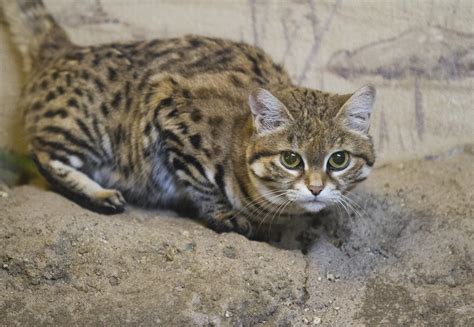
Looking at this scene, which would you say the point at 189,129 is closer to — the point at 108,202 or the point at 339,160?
the point at 108,202

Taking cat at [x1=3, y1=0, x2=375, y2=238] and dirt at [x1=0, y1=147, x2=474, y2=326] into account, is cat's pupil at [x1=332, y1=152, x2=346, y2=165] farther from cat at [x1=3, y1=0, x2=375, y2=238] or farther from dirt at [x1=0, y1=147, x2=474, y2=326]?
dirt at [x1=0, y1=147, x2=474, y2=326]

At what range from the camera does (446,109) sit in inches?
149

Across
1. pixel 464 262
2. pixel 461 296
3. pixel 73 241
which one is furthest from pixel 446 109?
pixel 73 241

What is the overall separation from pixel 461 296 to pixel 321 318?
1.89 ft

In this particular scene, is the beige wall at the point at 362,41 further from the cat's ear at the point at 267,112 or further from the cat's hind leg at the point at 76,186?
the cat's ear at the point at 267,112

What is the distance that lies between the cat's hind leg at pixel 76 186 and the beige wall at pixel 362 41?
77 cm

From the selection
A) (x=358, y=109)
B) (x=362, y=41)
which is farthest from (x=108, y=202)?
(x=362, y=41)

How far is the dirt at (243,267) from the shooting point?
2762 mm

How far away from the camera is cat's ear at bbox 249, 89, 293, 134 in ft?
9.85

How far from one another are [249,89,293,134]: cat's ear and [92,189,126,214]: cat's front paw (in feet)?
2.90

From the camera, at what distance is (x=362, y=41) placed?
383 cm

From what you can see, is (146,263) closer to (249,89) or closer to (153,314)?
(153,314)

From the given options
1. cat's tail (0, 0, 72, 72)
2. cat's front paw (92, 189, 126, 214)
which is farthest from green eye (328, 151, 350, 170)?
cat's tail (0, 0, 72, 72)

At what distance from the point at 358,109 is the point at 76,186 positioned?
4.82 ft
